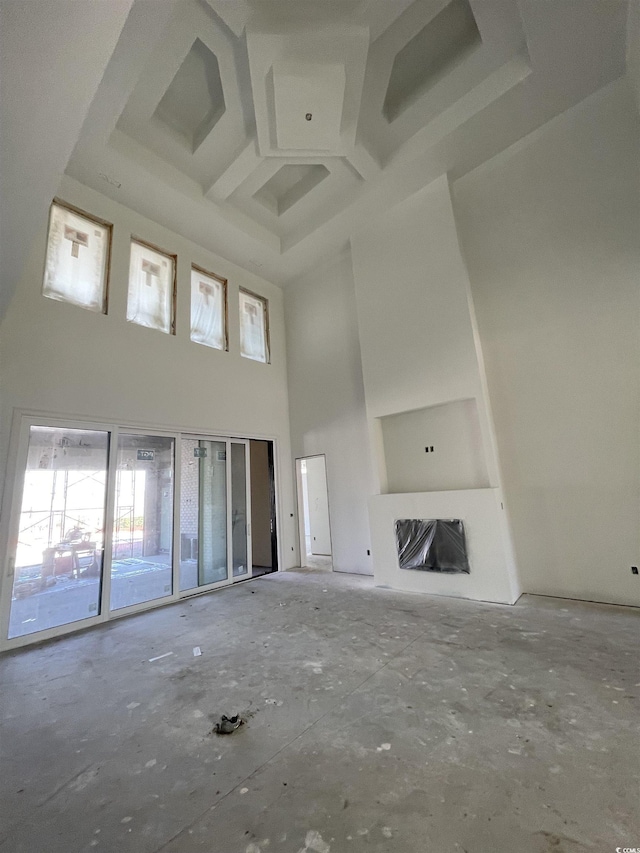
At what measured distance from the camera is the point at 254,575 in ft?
20.0

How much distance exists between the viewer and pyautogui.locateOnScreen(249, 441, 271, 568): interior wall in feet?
22.9

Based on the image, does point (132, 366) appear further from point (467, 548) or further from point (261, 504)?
point (467, 548)

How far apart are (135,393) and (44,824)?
14.1 feet

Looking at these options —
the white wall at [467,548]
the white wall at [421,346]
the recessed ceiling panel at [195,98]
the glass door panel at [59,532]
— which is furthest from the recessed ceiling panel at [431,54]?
the glass door panel at [59,532]

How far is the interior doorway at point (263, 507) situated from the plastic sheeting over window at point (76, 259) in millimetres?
3499

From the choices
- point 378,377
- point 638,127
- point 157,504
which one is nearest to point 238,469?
point 157,504

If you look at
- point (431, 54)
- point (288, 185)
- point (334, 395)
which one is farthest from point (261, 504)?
point (431, 54)

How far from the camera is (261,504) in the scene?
7113 mm

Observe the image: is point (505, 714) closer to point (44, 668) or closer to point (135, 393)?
point (44, 668)

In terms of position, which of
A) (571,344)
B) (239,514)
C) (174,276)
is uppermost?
(174,276)

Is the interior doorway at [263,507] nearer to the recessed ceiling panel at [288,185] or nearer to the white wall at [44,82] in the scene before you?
the recessed ceiling panel at [288,185]

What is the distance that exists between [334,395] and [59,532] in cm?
459

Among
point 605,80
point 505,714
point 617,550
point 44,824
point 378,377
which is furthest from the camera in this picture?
point 378,377

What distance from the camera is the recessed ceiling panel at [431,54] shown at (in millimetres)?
4070
